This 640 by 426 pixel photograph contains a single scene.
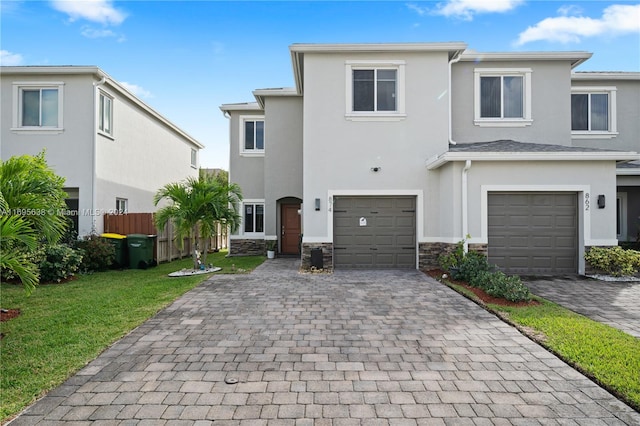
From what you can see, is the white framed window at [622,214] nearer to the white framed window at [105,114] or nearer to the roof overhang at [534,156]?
the roof overhang at [534,156]

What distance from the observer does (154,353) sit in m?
4.64

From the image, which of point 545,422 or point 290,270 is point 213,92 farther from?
point 545,422

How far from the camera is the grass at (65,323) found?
12.7ft

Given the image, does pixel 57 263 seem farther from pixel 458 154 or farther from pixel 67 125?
pixel 458 154

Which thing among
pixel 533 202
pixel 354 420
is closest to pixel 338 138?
pixel 533 202

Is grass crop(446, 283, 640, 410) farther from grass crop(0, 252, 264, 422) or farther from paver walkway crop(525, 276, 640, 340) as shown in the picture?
grass crop(0, 252, 264, 422)

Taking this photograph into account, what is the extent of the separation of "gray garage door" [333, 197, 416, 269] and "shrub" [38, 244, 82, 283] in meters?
7.38

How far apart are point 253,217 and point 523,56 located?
455 inches

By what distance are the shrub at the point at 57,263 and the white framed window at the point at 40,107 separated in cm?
490

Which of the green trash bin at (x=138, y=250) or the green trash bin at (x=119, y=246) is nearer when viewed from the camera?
the green trash bin at (x=119, y=246)

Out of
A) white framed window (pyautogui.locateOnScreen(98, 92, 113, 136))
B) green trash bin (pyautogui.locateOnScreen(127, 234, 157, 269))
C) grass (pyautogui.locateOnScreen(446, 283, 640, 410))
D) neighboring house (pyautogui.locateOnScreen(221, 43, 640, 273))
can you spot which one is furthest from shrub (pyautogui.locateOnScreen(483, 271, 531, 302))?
white framed window (pyautogui.locateOnScreen(98, 92, 113, 136))

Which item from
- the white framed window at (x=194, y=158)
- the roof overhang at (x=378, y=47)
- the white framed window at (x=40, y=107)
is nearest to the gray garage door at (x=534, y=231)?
the roof overhang at (x=378, y=47)

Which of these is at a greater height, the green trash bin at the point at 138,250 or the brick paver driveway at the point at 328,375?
the green trash bin at the point at 138,250

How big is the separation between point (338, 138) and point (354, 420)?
9.09 metres
